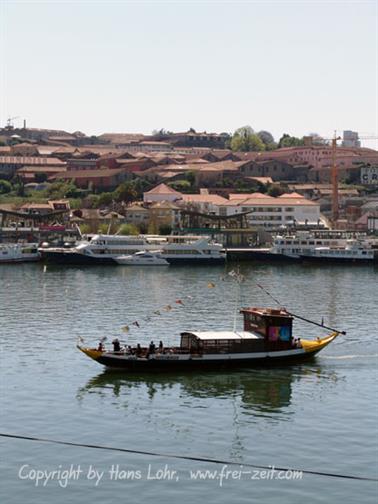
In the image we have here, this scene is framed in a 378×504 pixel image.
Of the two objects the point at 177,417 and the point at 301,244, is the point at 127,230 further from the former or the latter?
the point at 177,417

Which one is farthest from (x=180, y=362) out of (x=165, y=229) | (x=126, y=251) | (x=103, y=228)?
(x=165, y=229)

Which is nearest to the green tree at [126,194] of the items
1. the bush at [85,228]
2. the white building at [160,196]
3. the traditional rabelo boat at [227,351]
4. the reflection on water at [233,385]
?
the white building at [160,196]

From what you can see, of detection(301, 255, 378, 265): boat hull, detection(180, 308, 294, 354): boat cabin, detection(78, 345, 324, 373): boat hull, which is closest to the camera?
detection(78, 345, 324, 373): boat hull

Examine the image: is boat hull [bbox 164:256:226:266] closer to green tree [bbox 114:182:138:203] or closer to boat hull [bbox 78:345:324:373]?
green tree [bbox 114:182:138:203]

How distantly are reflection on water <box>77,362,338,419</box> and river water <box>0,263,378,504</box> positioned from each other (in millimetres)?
50

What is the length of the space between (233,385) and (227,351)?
1.88 metres

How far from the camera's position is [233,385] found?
26625mm

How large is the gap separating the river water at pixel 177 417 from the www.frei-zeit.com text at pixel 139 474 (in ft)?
0.12

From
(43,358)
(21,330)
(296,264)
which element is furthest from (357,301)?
(296,264)

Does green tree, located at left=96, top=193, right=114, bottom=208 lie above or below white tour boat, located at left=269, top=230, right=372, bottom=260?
above

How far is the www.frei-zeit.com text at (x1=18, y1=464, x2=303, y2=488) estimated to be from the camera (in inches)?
751

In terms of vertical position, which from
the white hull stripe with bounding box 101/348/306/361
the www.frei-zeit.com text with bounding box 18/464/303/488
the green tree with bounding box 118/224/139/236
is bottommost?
the www.frei-zeit.com text with bounding box 18/464/303/488

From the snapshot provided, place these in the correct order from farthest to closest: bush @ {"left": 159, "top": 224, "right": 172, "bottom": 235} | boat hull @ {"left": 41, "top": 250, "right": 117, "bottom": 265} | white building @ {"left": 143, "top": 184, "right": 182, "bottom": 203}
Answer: white building @ {"left": 143, "top": 184, "right": 182, "bottom": 203}, bush @ {"left": 159, "top": 224, "right": 172, "bottom": 235}, boat hull @ {"left": 41, "top": 250, "right": 117, "bottom": 265}

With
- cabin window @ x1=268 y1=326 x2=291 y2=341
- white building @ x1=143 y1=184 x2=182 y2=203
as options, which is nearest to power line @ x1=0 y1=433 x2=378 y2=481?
cabin window @ x1=268 y1=326 x2=291 y2=341
